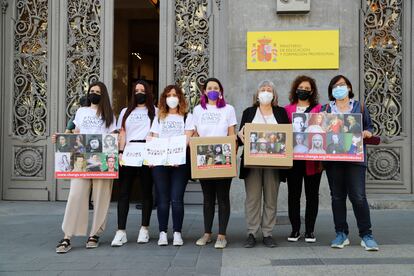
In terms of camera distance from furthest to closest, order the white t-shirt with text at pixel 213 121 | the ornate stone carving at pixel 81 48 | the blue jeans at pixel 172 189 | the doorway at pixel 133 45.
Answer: the doorway at pixel 133 45 < the ornate stone carving at pixel 81 48 < the blue jeans at pixel 172 189 < the white t-shirt with text at pixel 213 121

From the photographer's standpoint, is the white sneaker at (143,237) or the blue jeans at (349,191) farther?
the white sneaker at (143,237)

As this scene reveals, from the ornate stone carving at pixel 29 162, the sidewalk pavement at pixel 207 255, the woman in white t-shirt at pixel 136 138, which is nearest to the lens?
the sidewalk pavement at pixel 207 255

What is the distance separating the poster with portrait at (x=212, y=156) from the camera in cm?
580

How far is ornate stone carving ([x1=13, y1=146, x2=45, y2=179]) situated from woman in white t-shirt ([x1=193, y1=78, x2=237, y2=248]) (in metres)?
4.95

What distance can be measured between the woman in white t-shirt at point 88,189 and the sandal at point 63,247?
2 centimetres

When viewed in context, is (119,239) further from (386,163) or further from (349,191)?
(386,163)

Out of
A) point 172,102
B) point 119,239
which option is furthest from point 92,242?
point 172,102

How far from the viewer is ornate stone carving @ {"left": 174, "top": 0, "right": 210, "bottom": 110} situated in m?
9.50

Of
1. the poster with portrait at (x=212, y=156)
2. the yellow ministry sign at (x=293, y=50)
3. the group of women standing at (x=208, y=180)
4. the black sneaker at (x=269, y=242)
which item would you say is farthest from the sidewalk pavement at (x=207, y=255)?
the yellow ministry sign at (x=293, y=50)

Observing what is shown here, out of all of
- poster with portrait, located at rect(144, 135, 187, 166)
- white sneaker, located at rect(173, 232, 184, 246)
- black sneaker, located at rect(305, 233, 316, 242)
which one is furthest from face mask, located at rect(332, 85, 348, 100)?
white sneaker, located at rect(173, 232, 184, 246)

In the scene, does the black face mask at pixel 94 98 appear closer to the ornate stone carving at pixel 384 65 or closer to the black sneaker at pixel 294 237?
the black sneaker at pixel 294 237

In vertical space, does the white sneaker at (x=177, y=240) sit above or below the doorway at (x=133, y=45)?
below

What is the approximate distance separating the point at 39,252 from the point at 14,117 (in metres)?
4.76

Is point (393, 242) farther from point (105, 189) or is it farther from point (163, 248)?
point (105, 189)
